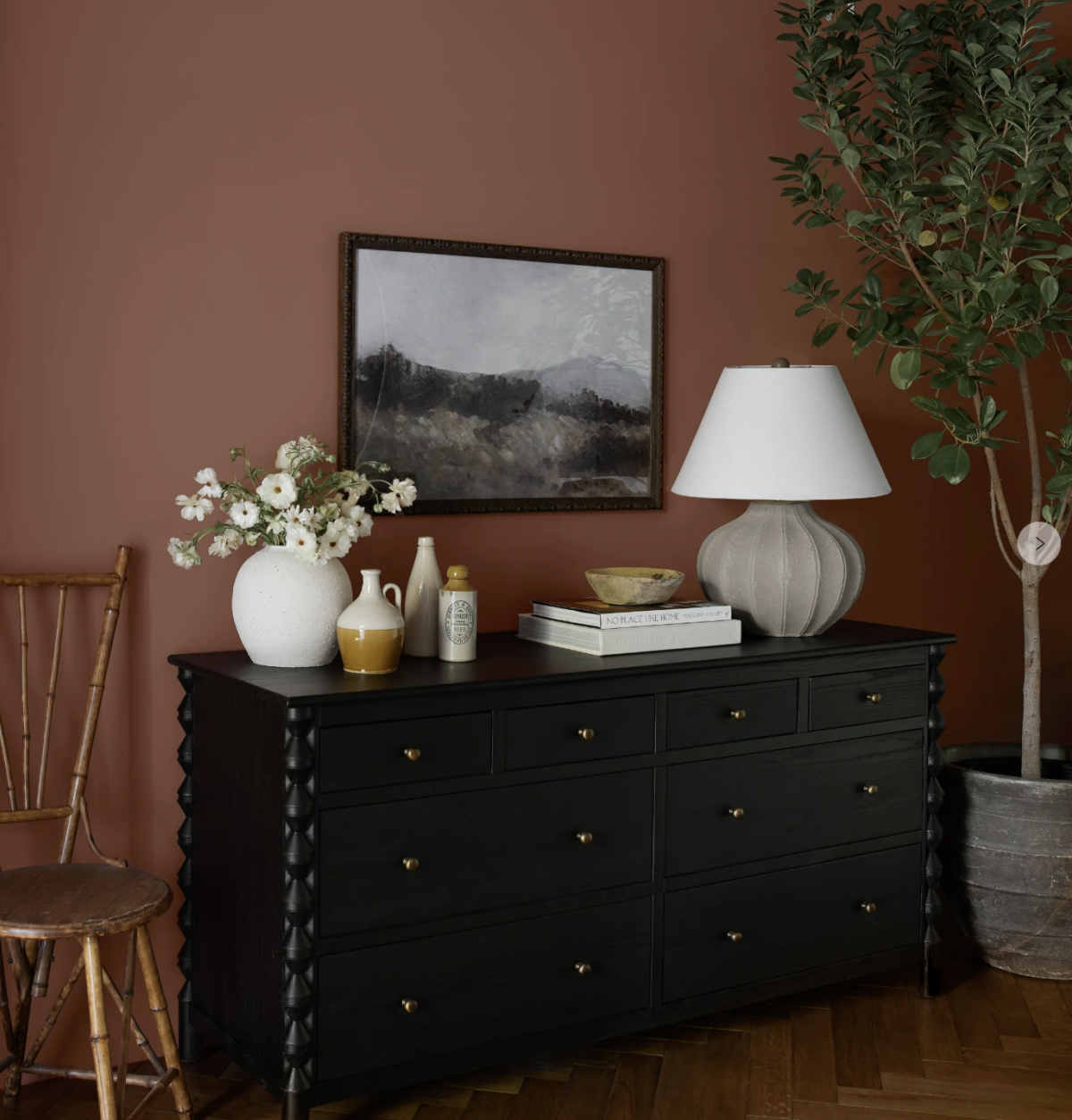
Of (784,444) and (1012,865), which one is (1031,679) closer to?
(1012,865)

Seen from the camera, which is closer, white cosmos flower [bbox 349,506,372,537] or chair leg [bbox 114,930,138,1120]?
chair leg [bbox 114,930,138,1120]

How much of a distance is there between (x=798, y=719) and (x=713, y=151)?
4.62 feet

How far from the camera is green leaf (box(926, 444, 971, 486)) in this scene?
2723 mm

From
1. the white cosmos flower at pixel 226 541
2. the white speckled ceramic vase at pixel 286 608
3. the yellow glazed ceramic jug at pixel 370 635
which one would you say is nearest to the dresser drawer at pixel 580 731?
the yellow glazed ceramic jug at pixel 370 635

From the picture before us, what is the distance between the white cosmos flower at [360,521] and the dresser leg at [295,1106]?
3.21 feet

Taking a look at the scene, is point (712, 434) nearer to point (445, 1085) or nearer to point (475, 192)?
point (475, 192)

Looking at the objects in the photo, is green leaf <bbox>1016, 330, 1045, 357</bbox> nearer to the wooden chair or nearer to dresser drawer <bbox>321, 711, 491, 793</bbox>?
dresser drawer <bbox>321, 711, 491, 793</bbox>

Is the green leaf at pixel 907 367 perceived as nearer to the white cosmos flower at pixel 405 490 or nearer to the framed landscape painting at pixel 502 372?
the framed landscape painting at pixel 502 372

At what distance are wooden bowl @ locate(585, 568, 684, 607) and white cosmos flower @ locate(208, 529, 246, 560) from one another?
0.74 m

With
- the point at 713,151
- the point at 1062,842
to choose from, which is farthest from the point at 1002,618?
the point at 713,151

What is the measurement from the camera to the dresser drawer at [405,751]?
Result: 2.12 m

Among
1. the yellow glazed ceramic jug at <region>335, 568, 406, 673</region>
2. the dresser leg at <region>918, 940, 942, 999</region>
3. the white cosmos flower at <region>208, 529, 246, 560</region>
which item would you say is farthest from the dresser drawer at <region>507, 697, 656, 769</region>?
the dresser leg at <region>918, 940, 942, 999</region>

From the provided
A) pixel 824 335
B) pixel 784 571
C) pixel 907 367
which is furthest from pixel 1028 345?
pixel 784 571

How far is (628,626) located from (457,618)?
353 millimetres
